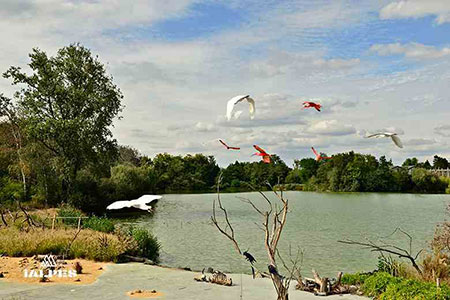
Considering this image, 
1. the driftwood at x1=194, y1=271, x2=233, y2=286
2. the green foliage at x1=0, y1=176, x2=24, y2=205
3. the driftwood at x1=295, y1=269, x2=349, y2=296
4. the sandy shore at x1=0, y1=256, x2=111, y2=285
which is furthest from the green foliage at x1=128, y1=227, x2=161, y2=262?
the green foliage at x1=0, y1=176, x2=24, y2=205

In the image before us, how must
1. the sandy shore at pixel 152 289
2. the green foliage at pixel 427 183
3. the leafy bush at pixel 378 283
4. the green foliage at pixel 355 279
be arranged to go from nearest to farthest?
1. the leafy bush at pixel 378 283
2. the sandy shore at pixel 152 289
3. the green foliage at pixel 355 279
4. the green foliage at pixel 427 183

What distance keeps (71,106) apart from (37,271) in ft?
64.7

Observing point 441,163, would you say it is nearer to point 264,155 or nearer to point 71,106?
point 71,106

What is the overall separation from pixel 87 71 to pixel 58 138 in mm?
4797

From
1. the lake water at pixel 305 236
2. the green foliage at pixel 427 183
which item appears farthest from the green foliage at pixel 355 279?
the green foliage at pixel 427 183

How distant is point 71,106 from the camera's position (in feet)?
97.0

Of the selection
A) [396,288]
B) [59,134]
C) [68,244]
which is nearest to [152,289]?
[68,244]

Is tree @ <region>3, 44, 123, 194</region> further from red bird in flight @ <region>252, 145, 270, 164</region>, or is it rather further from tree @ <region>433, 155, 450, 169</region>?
tree @ <region>433, 155, 450, 169</region>

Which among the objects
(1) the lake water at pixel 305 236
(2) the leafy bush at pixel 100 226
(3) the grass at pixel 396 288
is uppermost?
(2) the leafy bush at pixel 100 226

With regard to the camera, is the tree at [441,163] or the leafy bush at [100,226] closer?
the leafy bush at [100,226]

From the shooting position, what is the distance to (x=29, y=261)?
12664 mm

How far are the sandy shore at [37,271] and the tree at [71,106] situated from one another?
637 inches

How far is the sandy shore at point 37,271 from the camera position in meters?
10.6

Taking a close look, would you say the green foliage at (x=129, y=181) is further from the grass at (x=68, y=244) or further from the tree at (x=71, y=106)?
the grass at (x=68, y=244)
